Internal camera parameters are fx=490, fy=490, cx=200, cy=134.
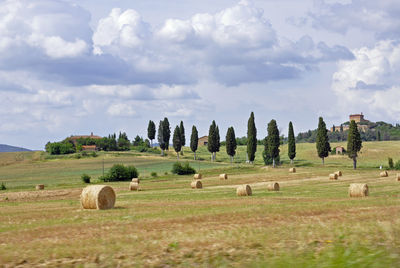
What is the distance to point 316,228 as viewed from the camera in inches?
665

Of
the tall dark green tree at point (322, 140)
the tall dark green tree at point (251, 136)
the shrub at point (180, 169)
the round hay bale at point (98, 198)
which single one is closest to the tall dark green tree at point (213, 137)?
the tall dark green tree at point (251, 136)

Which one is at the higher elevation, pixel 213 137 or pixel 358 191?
pixel 213 137

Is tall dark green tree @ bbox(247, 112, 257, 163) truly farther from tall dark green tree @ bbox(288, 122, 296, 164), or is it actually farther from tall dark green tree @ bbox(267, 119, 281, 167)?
tall dark green tree @ bbox(288, 122, 296, 164)

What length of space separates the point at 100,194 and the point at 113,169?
2008 inches

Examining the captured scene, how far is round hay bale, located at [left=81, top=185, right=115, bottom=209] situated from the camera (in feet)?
85.4

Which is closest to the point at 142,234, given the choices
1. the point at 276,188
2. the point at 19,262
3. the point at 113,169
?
the point at 19,262

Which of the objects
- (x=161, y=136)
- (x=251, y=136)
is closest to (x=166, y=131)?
(x=161, y=136)

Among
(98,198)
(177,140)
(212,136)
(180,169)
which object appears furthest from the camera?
(177,140)

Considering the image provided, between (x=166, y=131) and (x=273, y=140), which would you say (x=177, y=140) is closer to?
(x=166, y=131)

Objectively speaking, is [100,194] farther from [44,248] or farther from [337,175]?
[337,175]

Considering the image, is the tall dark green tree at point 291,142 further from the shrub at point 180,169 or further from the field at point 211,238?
the field at point 211,238

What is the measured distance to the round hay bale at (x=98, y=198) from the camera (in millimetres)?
26016

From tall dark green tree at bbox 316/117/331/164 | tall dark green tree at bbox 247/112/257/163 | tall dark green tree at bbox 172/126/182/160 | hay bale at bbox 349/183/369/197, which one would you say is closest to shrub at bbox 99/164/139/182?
tall dark green tree at bbox 247/112/257/163

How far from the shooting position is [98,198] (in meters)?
25.9
